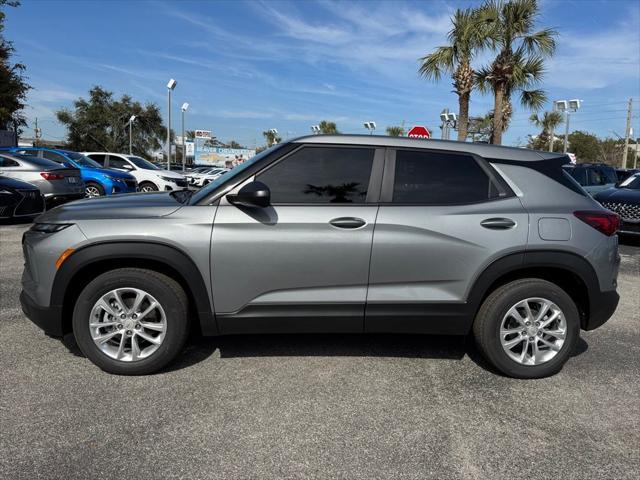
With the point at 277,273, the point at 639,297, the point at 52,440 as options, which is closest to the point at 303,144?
the point at 277,273

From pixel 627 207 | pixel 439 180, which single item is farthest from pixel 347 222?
pixel 627 207

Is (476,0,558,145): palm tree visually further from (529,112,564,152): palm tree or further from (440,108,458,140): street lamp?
(529,112,564,152): palm tree

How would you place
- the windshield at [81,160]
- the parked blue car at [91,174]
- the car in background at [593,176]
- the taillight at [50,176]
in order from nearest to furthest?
the taillight at [50,176], the parked blue car at [91,174], the car in background at [593,176], the windshield at [81,160]

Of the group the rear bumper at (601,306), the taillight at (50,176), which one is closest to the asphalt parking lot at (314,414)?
the rear bumper at (601,306)

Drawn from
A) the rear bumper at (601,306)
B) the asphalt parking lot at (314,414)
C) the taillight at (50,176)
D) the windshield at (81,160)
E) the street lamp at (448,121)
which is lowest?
the asphalt parking lot at (314,414)

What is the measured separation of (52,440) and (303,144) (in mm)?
2425

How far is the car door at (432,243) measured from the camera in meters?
3.46

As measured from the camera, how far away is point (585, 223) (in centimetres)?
359

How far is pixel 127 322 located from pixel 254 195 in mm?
1276

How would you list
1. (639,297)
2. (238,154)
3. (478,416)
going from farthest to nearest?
(238,154) < (639,297) < (478,416)

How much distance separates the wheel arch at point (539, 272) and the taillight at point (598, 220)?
0.28 meters

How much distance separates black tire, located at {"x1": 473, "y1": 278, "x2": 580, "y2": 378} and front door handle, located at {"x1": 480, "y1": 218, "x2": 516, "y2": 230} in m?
0.43

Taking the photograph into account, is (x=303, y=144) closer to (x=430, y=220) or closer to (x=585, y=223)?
(x=430, y=220)

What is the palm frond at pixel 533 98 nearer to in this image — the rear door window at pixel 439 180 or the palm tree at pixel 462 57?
the palm tree at pixel 462 57
